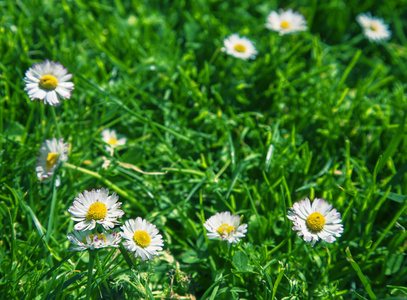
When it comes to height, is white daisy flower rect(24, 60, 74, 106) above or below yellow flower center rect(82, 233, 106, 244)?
above

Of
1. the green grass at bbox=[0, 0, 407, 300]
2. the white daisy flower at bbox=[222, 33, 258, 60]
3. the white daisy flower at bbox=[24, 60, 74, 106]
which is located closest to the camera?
the green grass at bbox=[0, 0, 407, 300]

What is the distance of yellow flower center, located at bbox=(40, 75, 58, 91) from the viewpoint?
72.4 inches

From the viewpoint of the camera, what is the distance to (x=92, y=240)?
1483mm

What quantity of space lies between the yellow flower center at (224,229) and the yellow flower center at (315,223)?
0.32m

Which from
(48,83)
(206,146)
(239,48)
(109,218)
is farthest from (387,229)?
(48,83)

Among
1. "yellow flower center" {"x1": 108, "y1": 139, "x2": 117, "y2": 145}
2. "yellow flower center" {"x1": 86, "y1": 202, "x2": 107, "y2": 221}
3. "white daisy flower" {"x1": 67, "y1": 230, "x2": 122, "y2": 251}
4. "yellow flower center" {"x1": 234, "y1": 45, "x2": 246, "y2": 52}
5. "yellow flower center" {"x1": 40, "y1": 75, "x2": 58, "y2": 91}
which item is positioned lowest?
"white daisy flower" {"x1": 67, "y1": 230, "x2": 122, "y2": 251}

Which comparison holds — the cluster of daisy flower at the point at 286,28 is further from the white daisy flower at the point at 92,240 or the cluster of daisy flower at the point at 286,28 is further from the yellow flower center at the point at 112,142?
the white daisy flower at the point at 92,240

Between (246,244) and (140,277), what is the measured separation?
493 millimetres

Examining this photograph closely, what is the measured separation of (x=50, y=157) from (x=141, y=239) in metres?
0.66

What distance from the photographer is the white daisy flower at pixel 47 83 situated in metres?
1.81

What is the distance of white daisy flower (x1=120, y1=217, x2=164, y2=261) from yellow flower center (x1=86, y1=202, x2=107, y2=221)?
98mm

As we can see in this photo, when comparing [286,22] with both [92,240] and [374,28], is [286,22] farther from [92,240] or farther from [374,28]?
[92,240]

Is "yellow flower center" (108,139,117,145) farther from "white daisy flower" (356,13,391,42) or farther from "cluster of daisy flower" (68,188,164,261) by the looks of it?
"white daisy flower" (356,13,391,42)

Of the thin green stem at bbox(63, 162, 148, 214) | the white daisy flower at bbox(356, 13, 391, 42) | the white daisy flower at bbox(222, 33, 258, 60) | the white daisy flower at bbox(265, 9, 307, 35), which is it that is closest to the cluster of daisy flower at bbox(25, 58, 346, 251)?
the thin green stem at bbox(63, 162, 148, 214)
